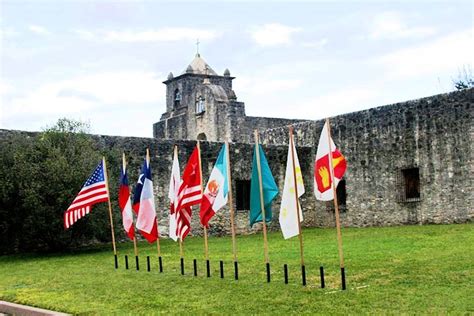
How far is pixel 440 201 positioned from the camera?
71.8ft

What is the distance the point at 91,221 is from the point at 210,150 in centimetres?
643

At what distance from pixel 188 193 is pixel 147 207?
1.68m

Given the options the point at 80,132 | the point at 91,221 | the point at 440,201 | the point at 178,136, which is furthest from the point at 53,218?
the point at 178,136

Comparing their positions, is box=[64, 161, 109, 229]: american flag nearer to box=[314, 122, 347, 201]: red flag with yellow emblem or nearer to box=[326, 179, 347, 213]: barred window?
box=[314, 122, 347, 201]: red flag with yellow emblem

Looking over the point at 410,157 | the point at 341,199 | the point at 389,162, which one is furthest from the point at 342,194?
the point at 410,157

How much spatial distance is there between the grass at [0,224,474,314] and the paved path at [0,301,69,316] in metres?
0.23

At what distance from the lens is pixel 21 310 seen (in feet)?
33.8

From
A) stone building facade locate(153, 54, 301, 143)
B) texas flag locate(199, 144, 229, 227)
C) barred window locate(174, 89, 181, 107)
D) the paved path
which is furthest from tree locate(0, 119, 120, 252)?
barred window locate(174, 89, 181, 107)

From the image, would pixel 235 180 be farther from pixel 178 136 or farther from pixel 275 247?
pixel 178 136

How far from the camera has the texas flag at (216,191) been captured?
12.9m

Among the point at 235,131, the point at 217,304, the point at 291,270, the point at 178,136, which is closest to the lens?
the point at 217,304

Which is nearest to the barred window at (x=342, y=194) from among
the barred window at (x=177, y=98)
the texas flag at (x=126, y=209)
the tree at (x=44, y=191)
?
the tree at (x=44, y=191)

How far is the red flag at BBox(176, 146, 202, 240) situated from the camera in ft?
43.7

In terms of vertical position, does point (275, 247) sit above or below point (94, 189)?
below
